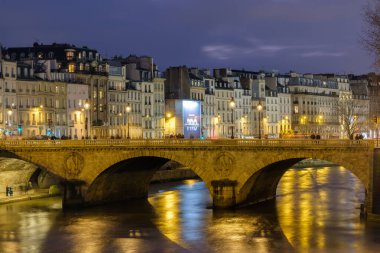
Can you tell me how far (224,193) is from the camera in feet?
242

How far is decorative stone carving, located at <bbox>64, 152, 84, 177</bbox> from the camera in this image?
79312mm

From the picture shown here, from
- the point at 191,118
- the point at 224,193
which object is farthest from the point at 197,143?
the point at 191,118

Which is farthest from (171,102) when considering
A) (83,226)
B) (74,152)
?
(83,226)

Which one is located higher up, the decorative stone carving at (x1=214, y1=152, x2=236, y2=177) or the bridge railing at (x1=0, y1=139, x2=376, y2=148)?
the bridge railing at (x1=0, y1=139, x2=376, y2=148)

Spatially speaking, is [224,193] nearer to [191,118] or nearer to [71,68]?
[71,68]

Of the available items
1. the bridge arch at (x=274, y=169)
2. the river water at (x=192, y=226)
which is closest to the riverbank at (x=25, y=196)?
the river water at (x=192, y=226)

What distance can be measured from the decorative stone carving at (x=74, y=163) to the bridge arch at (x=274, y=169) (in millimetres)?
14616

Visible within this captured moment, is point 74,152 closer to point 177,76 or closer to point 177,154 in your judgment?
point 177,154

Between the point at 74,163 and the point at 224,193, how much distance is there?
46.4 ft

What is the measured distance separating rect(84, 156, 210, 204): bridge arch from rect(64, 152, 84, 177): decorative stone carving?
1720 millimetres

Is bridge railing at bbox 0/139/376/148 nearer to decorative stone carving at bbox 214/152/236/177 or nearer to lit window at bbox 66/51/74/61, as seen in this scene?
decorative stone carving at bbox 214/152/236/177

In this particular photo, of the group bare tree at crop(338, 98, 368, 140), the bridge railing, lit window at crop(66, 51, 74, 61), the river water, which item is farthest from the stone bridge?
bare tree at crop(338, 98, 368, 140)

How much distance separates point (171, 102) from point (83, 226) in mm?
82889

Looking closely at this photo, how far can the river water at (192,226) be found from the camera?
192 ft
